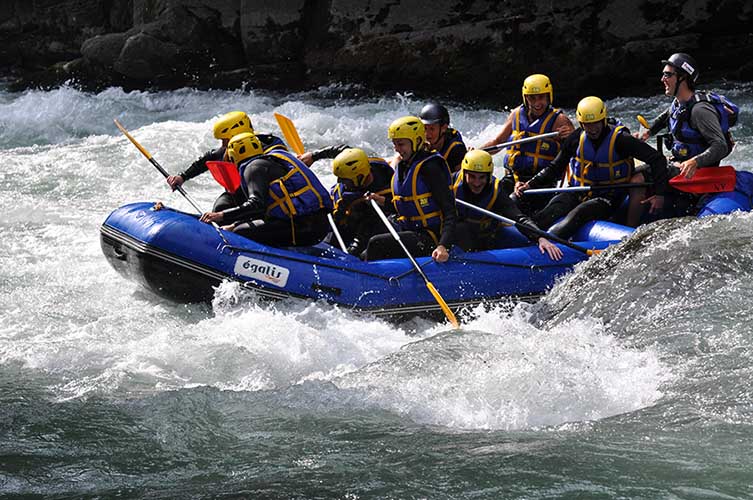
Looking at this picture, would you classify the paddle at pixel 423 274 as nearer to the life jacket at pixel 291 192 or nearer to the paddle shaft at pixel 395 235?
the paddle shaft at pixel 395 235

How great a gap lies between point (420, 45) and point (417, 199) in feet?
29.0

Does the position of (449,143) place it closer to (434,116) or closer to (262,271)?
(434,116)

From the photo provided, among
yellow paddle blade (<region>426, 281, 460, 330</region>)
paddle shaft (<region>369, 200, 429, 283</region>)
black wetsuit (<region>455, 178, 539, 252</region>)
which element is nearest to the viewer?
yellow paddle blade (<region>426, 281, 460, 330</region>)

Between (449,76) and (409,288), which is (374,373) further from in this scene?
(449,76)

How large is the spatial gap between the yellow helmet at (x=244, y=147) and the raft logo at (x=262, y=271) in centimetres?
82

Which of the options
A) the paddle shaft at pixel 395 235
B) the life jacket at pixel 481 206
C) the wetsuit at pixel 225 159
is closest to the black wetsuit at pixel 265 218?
the wetsuit at pixel 225 159

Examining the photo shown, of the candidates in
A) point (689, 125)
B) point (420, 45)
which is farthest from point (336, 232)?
point (420, 45)

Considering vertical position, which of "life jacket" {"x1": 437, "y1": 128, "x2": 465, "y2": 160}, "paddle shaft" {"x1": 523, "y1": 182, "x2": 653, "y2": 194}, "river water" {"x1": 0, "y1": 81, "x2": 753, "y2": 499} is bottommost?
"river water" {"x1": 0, "y1": 81, "x2": 753, "y2": 499}

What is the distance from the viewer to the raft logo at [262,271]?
6.49 m

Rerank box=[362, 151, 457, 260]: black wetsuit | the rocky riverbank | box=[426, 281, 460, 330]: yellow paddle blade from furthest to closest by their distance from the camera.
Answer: the rocky riverbank, box=[362, 151, 457, 260]: black wetsuit, box=[426, 281, 460, 330]: yellow paddle blade

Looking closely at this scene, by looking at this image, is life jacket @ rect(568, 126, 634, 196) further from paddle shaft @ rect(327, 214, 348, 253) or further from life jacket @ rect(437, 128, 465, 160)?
paddle shaft @ rect(327, 214, 348, 253)

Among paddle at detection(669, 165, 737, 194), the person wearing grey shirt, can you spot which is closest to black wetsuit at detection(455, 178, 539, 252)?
paddle at detection(669, 165, 737, 194)

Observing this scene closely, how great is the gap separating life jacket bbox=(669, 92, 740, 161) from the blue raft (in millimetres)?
510

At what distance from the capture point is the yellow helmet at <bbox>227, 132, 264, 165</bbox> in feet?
22.5
